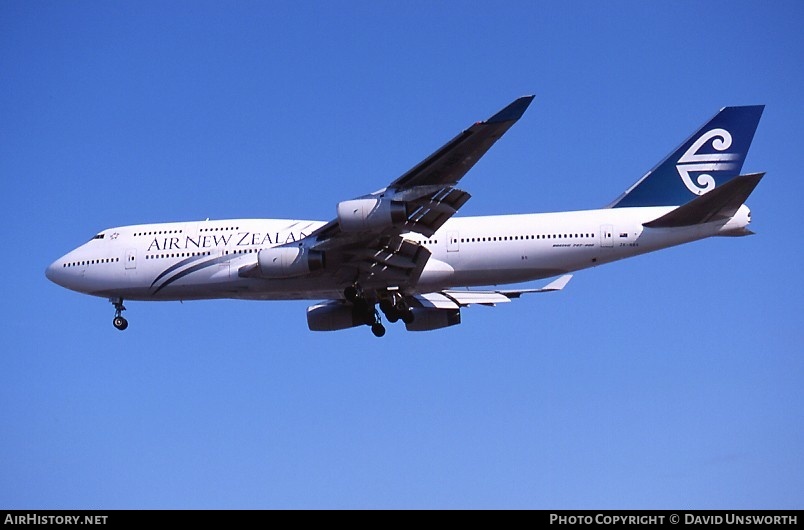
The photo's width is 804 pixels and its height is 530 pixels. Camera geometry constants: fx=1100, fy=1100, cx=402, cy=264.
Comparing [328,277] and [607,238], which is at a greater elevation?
[328,277]

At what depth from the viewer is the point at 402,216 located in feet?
95.6

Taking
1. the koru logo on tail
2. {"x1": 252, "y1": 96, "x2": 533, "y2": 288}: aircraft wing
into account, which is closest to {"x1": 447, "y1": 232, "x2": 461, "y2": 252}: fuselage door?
{"x1": 252, "y1": 96, "x2": 533, "y2": 288}: aircraft wing

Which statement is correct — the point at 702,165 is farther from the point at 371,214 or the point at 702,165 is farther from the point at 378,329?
the point at 371,214

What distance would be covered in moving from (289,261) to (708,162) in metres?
13.4

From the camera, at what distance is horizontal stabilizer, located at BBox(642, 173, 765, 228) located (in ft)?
95.9

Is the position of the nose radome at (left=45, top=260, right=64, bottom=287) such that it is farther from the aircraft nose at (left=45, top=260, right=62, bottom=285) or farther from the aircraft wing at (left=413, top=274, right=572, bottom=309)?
the aircraft wing at (left=413, top=274, right=572, bottom=309)

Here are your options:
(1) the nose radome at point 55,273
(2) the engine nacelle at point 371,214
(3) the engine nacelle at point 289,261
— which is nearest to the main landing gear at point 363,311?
(3) the engine nacelle at point 289,261

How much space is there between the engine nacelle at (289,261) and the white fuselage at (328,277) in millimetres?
1001

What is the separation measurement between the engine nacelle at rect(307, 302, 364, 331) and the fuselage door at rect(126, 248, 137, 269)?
591 cm

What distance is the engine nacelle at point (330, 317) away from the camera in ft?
117

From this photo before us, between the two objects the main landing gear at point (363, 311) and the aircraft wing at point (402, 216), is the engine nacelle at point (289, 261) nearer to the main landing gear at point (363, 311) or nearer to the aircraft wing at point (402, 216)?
the aircraft wing at point (402, 216)

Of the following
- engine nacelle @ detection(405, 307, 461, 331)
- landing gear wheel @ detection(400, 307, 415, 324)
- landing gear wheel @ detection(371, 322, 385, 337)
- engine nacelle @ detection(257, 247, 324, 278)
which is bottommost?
landing gear wheel @ detection(371, 322, 385, 337)

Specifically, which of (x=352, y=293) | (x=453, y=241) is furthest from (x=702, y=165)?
(x=352, y=293)
